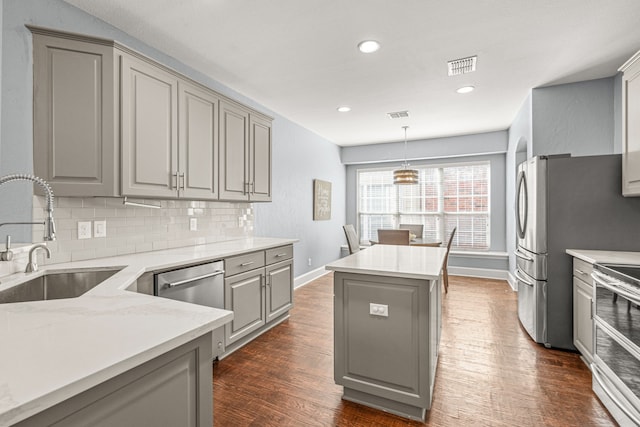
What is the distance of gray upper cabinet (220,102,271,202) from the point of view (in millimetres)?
2988

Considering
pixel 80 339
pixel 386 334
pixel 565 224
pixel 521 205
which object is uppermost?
pixel 521 205

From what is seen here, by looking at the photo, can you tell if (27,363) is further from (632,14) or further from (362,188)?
(362,188)

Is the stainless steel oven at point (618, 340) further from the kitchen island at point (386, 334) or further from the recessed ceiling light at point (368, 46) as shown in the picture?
the recessed ceiling light at point (368, 46)

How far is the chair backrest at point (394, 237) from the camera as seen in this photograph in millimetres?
4477

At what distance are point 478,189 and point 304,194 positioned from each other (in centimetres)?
340

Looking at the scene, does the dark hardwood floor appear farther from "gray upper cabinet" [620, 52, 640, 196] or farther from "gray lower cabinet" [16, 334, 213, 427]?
"gray upper cabinet" [620, 52, 640, 196]

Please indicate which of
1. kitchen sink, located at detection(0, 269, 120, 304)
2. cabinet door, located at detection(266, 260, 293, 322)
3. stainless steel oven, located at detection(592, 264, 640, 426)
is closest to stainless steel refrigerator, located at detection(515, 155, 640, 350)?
stainless steel oven, located at detection(592, 264, 640, 426)

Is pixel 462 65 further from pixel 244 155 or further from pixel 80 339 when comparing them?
pixel 80 339

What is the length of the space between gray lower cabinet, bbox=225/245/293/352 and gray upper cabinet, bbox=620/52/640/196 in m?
2.97

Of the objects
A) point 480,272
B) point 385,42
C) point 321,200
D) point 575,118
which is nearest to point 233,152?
point 385,42

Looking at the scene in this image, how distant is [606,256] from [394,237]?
97.4 inches

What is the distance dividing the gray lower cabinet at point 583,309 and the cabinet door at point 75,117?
→ 354cm

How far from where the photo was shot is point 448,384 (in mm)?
2227

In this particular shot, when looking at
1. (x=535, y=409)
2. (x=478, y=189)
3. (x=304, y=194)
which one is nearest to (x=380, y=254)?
(x=535, y=409)
